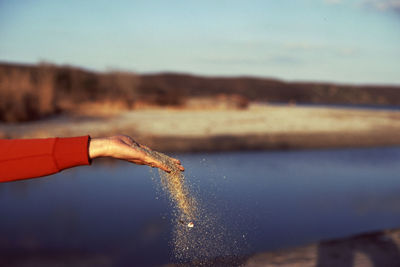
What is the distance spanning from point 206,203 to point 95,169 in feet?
22.9

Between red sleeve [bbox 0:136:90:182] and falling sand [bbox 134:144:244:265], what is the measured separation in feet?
2.83

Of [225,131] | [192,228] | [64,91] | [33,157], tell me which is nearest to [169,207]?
[192,228]

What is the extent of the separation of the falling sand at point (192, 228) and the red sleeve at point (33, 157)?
862 mm

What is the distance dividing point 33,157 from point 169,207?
5545 millimetres

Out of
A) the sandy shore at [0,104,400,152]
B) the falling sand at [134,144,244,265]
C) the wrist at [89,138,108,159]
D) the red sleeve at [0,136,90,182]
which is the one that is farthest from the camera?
the sandy shore at [0,104,400,152]

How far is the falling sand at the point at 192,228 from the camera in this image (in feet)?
8.95

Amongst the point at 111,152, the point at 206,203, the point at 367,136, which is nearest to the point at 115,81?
the point at 367,136

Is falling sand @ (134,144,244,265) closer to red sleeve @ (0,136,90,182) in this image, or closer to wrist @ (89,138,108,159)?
wrist @ (89,138,108,159)

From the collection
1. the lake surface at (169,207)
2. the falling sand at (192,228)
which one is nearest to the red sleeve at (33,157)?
the falling sand at (192,228)

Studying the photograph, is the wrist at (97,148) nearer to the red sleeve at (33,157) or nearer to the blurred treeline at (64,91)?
the red sleeve at (33,157)

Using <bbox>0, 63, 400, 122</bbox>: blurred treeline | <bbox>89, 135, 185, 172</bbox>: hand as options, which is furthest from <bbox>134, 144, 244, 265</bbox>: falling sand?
<bbox>0, 63, 400, 122</bbox>: blurred treeline

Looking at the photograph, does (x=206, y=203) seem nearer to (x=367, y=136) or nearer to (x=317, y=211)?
(x=317, y=211)

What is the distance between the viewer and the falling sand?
8.95 ft

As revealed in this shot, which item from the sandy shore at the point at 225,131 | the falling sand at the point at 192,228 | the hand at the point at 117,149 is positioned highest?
the hand at the point at 117,149
